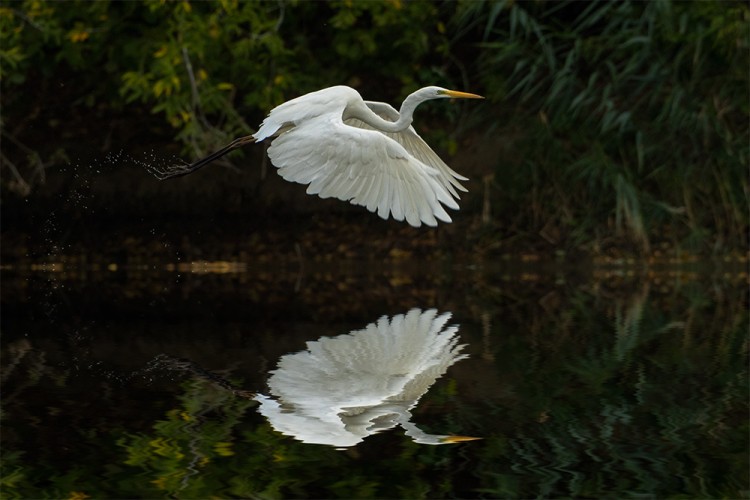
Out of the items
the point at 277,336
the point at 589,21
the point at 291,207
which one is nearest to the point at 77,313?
the point at 277,336

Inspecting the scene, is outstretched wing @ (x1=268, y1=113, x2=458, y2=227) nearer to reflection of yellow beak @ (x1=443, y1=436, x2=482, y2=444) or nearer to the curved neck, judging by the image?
the curved neck

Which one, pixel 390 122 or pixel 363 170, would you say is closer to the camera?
pixel 363 170

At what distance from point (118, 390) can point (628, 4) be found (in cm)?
572

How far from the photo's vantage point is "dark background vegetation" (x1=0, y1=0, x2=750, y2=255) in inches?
356

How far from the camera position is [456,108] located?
9.95 m

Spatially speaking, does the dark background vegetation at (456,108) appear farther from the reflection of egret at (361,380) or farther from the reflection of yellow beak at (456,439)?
the reflection of yellow beak at (456,439)

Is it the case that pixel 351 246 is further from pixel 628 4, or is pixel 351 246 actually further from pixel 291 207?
pixel 628 4

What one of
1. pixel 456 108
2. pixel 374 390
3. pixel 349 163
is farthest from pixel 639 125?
pixel 374 390

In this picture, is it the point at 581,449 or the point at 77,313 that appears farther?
the point at 77,313

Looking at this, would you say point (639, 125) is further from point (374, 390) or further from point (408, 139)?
point (374, 390)

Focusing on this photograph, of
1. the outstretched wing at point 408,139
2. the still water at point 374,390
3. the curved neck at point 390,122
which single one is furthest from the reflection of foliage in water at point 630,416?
the curved neck at point 390,122

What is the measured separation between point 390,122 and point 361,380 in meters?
1.79

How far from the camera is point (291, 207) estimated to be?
382 inches

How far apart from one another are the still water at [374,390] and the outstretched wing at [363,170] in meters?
0.62
